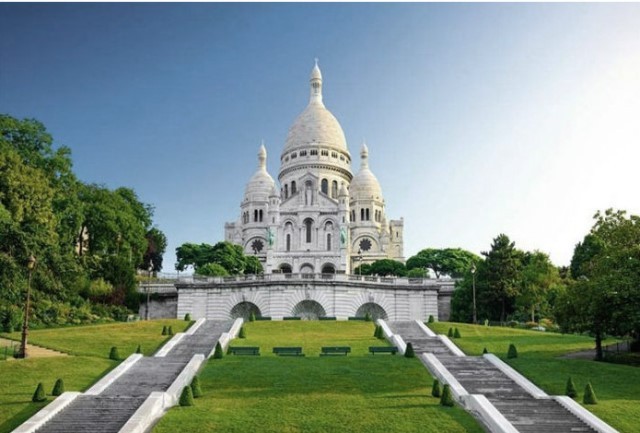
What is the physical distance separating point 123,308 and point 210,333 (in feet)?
62.2

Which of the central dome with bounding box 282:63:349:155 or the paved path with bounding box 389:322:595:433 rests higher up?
the central dome with bounding box 282:63:349:155

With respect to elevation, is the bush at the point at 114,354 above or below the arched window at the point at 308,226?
below

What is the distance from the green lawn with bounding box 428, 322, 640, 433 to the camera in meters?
26.6

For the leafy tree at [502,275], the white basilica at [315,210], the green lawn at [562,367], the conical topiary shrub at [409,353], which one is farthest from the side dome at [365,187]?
the conical topiary shrub at [409,353]

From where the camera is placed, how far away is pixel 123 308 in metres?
60.8

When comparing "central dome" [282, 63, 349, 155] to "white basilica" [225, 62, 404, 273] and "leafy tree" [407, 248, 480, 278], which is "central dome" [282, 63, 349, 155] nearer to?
"white basilica" [225, 62, 404, 273]

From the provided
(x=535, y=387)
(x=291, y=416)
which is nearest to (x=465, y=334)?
(x=535, y=387)

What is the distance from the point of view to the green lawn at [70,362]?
26.8 m

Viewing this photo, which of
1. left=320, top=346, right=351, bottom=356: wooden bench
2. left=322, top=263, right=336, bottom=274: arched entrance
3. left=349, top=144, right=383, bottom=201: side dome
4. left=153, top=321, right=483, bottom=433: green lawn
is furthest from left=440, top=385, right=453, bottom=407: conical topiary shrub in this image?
left=349, top=144, right=383, bottom=201: side dome

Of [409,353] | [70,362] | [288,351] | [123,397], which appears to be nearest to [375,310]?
[288,351]

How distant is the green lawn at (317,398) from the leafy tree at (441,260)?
218ft

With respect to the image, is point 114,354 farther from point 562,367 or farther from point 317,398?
point 562,367

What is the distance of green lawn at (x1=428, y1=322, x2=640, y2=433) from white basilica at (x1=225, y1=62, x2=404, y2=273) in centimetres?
5300

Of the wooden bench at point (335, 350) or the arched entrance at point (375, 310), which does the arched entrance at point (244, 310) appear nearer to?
the arched entrance at point (375, 310)
